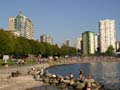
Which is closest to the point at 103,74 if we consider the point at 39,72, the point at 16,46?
the point at 39,72

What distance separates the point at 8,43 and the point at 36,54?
5734 centimetres

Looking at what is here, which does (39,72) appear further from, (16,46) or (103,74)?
(16,46)

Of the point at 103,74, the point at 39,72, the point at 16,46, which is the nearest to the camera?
the point at 39,72

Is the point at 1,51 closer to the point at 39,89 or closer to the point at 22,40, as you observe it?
the point at 22,40

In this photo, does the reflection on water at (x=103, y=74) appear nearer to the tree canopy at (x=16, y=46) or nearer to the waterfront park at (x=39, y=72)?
the waterfront park at (x=39, y=72)

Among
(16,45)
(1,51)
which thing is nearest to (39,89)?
(1,51)

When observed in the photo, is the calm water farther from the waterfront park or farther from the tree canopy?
the tree canopy

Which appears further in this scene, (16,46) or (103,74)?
(16,46)

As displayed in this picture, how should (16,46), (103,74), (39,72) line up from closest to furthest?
(39,72)
(103,74)
(16,46)

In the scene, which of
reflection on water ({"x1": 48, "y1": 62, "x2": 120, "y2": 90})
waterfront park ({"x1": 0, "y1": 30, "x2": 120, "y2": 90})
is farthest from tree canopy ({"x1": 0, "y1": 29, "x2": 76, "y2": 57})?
A: reflection on water ({"x1": 48, "y1": 62, "x2": 120, "y2": 90})

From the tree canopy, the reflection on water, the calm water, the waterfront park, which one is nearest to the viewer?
the waterfront park

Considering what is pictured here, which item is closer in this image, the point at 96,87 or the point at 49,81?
the point at 96,87

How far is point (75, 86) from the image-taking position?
153 ft

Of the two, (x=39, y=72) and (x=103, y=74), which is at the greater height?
(x=39, y=72)
